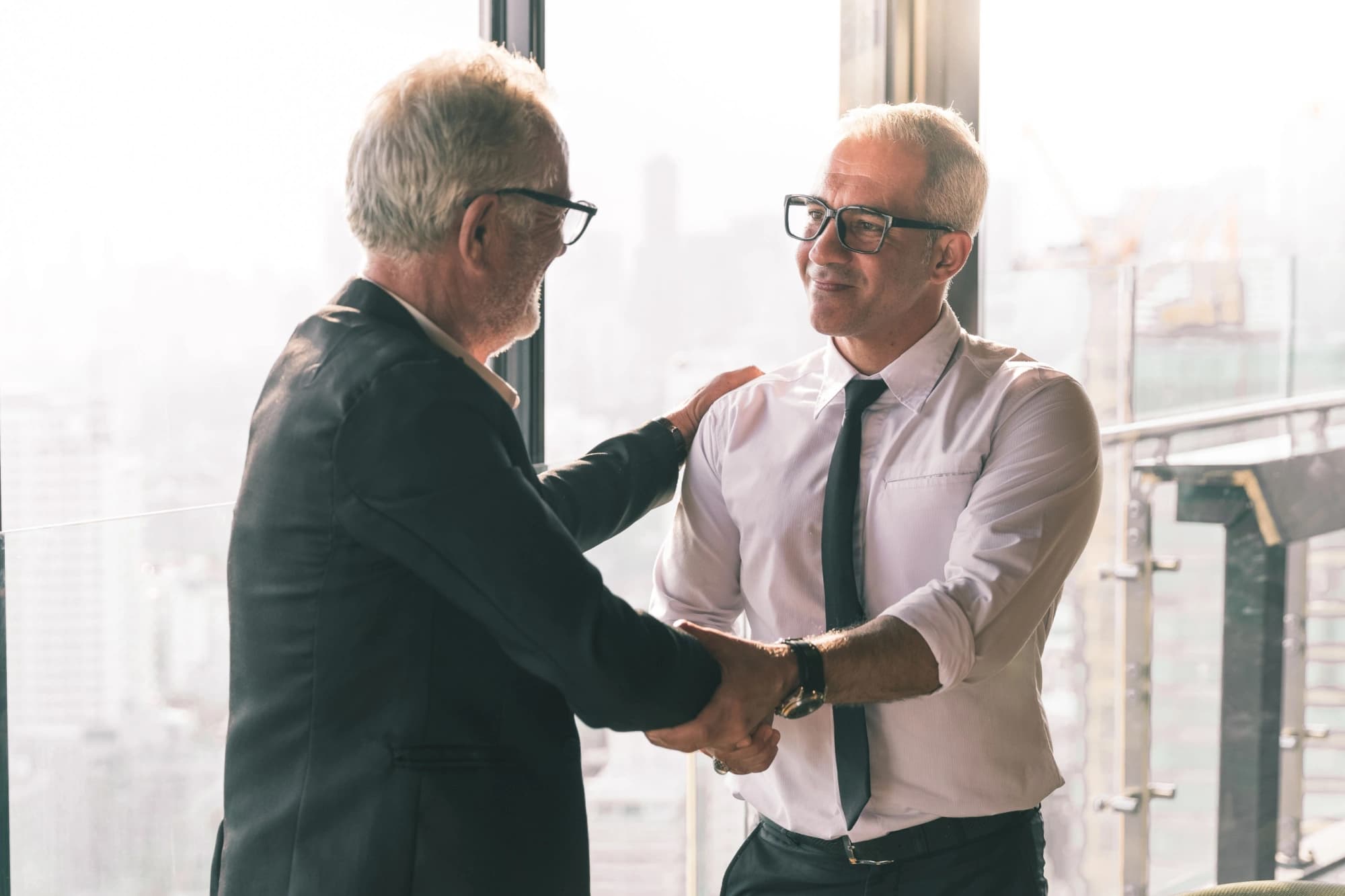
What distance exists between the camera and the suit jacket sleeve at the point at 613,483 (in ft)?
6.54

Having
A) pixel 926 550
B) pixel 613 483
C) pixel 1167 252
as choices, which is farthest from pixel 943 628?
pixel 1167 252

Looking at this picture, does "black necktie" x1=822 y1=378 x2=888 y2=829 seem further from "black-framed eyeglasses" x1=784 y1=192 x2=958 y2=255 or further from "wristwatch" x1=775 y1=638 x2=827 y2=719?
"black-framed eyeglasses" x1=784 y1=192 x2=958 y2=255

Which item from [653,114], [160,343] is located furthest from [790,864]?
[653,114]

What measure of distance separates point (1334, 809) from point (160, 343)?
281 centimetres

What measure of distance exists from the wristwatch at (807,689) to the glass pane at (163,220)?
1.04 meters

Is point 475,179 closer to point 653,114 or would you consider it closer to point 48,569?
point 48,569

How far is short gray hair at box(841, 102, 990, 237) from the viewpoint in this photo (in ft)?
6.36

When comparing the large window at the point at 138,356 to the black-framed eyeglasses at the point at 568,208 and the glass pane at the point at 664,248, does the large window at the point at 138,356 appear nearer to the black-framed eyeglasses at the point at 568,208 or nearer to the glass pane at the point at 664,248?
the black-framed eyeglasses at the point at 568,208

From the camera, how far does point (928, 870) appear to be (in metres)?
1.79

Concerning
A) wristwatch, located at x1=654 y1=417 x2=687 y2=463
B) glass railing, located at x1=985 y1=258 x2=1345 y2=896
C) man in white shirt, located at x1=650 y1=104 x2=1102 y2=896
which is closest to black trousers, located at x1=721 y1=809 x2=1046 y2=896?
man in white shirt, located at x1=650 y1=104 x2=1102 y2=896

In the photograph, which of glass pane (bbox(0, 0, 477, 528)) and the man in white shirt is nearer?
the man in white shirt

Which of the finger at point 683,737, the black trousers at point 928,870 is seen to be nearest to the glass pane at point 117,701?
the finger at point 683,737

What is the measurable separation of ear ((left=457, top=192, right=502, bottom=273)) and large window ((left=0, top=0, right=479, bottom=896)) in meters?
0.36

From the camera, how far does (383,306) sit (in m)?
1.46
